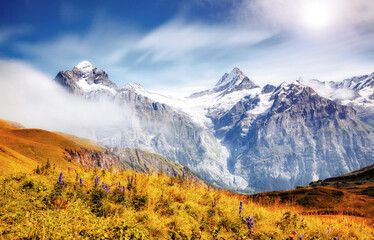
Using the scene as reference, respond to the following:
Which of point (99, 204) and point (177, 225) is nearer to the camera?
point (177, 225)

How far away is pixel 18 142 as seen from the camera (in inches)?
1485

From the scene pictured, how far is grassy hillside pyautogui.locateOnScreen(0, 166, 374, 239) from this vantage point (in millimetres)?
6473

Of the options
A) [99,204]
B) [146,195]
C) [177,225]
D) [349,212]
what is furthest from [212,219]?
[349,212]

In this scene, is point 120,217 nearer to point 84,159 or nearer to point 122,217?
point 122,217

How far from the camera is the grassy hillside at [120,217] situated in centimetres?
647

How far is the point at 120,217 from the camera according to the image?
794 centimetres

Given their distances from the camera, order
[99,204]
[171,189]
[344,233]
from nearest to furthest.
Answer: [99,204], [344,233], [171,189]

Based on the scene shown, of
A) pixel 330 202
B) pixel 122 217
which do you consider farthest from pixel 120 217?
pixel 330 202

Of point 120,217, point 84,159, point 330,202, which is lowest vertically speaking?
point 330,202

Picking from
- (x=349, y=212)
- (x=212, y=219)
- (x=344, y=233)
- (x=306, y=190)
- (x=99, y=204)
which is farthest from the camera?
(x=306, y=190)

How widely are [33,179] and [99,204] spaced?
3845 millimetres

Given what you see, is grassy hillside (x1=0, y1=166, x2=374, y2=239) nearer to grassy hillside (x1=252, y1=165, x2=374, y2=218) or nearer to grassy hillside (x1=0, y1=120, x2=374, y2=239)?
grassy hillside (x1=0, y1=120, x2=374, y2=239)

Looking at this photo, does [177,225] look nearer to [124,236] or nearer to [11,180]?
[124,236]

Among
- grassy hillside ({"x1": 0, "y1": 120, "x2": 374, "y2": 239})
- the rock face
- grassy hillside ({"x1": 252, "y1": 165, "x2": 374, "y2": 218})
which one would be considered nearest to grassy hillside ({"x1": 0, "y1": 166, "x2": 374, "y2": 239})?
grassy hillside ({"x1": 0, "y1": 120, "x2": 374, "y2": 239})
